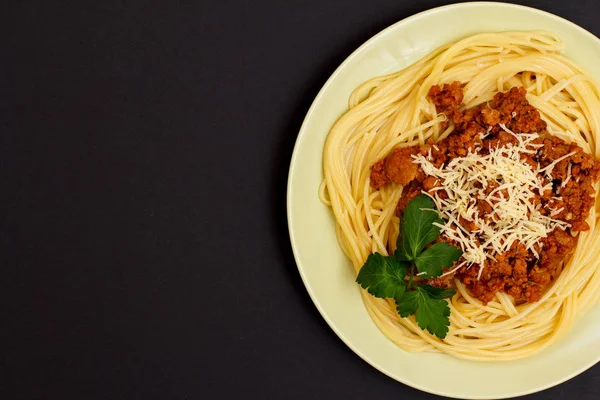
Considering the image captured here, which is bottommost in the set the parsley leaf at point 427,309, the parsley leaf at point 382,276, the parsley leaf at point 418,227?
the parsley leaf at point 427,309

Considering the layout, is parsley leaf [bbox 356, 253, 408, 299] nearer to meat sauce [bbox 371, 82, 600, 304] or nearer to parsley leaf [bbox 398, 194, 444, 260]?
parsley leaf [bbox 398, 194, 444, 260]

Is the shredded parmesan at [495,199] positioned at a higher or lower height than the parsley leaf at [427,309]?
higher

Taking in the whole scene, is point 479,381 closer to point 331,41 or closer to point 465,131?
point 465,131

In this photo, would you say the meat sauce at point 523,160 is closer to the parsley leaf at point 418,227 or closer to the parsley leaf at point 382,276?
the parsley leaf at point 418,227

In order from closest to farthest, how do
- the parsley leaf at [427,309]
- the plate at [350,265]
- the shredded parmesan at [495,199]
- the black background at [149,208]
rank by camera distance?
the shredded parmesan at [495,199], the parsley leaf at [427,309], the plate at [350,265], the black background at [149,208]

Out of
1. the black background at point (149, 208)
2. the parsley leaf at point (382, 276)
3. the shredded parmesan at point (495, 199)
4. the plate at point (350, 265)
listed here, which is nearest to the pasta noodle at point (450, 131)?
the plate at point (350, 265)

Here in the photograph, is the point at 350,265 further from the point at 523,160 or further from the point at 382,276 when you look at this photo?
the point at 523,160
